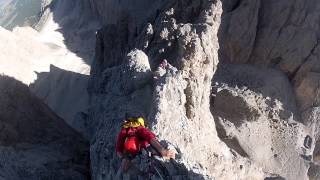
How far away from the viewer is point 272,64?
28359 millimetres

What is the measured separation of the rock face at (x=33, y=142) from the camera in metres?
19.8

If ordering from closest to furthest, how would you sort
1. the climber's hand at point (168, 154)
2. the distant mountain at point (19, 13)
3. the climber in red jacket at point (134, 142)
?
the climber's hand at point (168, 154) → the climber in red jacket at point (134, 142) → the distant mountain at point (19, 13)

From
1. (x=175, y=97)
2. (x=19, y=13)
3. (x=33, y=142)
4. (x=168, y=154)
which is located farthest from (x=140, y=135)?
(x=19, y=13)

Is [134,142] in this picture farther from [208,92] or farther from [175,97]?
[208,92]

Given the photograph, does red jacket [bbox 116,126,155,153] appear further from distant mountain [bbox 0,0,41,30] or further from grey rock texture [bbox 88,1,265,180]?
distant mountain [bbox 0,0,41,30]

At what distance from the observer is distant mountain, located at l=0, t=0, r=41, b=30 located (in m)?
82.8

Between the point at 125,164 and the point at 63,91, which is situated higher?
the point at 63,91

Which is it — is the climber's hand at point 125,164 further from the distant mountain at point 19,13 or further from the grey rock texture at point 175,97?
the distant mountain at point 19,13

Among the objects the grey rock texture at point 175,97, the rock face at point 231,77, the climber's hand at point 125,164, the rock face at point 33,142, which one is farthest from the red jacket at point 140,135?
the rock face at point 33,142

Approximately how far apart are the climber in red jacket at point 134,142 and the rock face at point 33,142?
6277 mm

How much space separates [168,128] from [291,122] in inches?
504

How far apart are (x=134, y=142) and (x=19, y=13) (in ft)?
274

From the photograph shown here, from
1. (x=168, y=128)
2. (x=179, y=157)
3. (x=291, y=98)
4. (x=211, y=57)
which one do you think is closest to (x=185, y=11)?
(x=211, y=57)

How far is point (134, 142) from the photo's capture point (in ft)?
44.4
